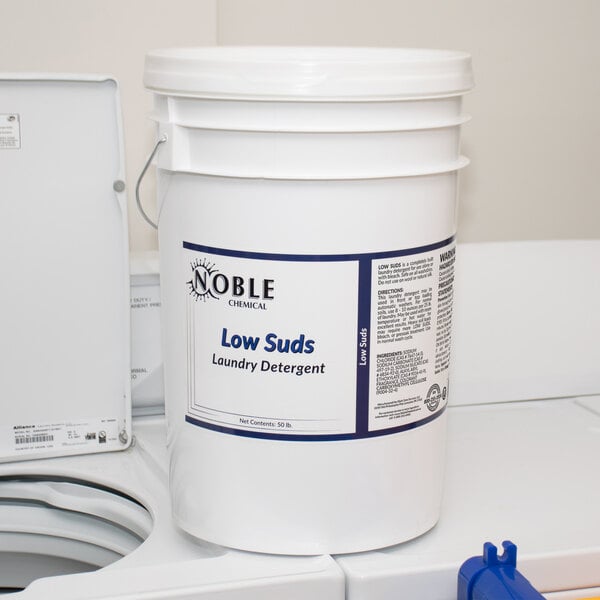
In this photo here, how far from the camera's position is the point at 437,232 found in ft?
2.47

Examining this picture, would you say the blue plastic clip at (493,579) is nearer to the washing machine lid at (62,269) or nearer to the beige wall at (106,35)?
the washing machine lid at (62,269)

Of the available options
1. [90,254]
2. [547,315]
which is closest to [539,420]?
[547,315]

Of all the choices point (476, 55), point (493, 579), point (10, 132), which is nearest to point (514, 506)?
point (493, 579)

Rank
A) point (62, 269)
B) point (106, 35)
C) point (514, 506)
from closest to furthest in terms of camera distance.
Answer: point (514, 506) < point (62, 269) < point (106, 35)

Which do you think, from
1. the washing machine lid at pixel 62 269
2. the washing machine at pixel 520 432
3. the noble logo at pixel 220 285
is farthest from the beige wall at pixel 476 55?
the noble logo at pixel 220 285

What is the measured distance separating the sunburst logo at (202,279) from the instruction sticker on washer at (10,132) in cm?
34

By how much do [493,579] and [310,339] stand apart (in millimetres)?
237

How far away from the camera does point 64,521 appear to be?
1.04m

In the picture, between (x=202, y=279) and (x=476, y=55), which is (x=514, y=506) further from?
(x=476, y=55)

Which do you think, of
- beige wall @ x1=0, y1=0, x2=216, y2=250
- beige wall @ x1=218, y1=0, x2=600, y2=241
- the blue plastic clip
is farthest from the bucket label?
beige wall @ x1=218, y1=0, x2=600, y2=241

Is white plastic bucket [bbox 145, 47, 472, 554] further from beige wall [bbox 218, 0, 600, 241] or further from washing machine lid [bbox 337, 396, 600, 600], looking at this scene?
beige wall [bbox 218, 0, 600, 241]

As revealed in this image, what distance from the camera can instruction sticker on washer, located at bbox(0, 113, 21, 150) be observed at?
3.16 ft

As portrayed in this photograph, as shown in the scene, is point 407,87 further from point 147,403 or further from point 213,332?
point 147,403

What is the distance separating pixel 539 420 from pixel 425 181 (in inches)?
19.9
